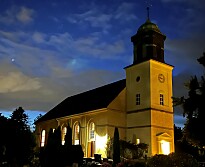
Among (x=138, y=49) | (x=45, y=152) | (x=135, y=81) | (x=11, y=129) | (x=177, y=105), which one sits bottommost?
(x=45, y=152)

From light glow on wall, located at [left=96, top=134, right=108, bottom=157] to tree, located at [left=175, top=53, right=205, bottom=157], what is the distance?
1869 centimetres

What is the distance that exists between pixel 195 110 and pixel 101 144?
21.1 m

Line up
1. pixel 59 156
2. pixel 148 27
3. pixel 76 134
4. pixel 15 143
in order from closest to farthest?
pixel 15 143 → pixel 59 156 → pixel 148 27 → pixel 76 134

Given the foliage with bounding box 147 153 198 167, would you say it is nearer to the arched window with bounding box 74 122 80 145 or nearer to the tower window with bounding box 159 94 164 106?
the tower window with bounding box 159 94 164 106

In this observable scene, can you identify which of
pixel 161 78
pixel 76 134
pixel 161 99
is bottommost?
pixel 76 134

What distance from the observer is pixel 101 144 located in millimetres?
39719

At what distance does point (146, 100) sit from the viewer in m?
39.0

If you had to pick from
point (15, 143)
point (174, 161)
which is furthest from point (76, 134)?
point (174, 161)

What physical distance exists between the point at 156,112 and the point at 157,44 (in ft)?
30.4

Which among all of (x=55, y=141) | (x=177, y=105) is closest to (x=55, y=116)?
(x=55, y=141)

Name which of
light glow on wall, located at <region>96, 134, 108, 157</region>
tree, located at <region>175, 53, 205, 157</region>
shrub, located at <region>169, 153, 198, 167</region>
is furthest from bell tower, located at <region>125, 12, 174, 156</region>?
shrub, located at <region>169, 153, 198, 167</region>

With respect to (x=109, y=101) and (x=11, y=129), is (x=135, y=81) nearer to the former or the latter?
(x=109, y=101)

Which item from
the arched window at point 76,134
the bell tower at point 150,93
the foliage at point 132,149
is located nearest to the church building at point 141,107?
the bell tower at point 150,93

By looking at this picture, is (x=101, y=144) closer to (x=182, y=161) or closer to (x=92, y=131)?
(x=92, y=131)
